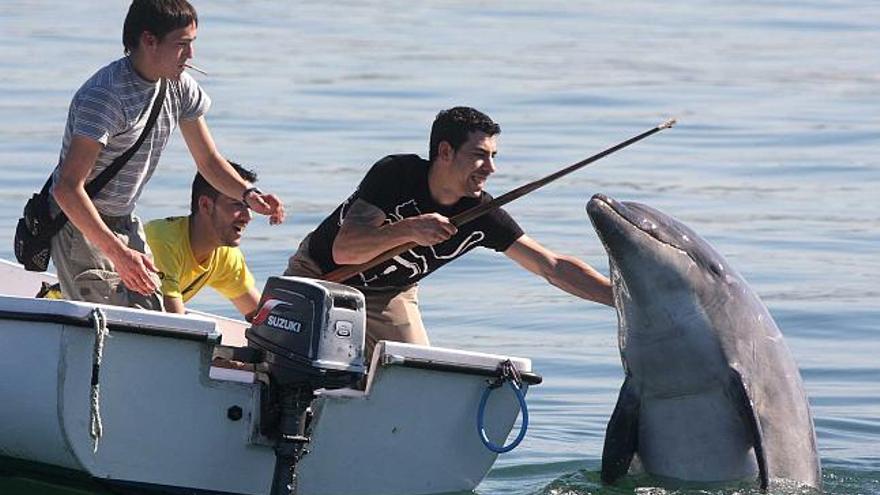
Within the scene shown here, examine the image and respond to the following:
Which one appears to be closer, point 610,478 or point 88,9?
point 610,478

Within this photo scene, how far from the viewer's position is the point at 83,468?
895cm

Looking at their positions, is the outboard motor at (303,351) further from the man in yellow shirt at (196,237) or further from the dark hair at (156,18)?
the man in yellow shirt at (196,237)

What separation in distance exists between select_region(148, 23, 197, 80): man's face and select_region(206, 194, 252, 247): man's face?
106cm

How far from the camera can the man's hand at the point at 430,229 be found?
966 centimetres

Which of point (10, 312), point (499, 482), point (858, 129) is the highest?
point (858, 129)

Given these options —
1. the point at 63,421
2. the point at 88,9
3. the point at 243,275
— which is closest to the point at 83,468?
the point at 63,421

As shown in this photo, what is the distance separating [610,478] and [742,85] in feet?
55.7

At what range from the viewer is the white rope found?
28.5 ft

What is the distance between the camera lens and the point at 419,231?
9672 mm

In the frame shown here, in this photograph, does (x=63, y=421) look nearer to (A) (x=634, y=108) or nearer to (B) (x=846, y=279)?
(B) (x=846, y=279)

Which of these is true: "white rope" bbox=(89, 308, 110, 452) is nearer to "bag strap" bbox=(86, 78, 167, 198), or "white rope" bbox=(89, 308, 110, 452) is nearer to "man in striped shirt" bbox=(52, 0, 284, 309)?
"man in striped shirt" bbox=(52, 0, 284, 309)

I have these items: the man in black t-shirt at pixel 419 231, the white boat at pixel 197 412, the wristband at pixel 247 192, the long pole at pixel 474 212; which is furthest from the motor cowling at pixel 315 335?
the wristband at pixel 247 192

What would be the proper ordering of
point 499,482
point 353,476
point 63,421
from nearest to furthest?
1. point 63,421
2. point 353,476
3. point 499,482

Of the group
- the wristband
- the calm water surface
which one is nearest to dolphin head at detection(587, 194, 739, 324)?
the calm water surface
